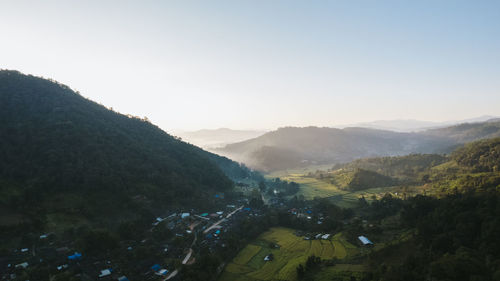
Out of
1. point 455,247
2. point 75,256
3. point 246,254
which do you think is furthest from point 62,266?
point 455,247

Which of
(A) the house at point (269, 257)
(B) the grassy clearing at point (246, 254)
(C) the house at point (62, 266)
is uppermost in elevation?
(C) the house at point (62, 266)

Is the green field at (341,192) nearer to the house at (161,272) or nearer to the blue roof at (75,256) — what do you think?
the house at (161,272)

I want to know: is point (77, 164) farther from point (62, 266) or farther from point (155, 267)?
point (155, 267)

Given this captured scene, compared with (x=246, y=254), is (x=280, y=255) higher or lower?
higher

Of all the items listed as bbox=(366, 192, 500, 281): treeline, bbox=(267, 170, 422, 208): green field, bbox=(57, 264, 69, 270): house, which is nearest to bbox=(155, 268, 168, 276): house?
bbox=(57, 264, 69, 270): house

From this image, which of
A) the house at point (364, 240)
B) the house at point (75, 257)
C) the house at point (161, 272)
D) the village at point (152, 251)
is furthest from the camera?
the house at point (364, 240)

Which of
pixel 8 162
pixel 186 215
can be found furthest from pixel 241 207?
pixel 8 162

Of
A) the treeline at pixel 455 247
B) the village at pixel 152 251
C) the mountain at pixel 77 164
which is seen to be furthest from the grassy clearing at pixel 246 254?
the mountain at pixel 77 164
